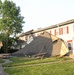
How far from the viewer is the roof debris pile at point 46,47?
28067mm

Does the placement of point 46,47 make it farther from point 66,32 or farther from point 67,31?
point 66,32

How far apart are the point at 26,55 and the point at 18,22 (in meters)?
26.5

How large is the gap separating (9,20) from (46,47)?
88.2 ft

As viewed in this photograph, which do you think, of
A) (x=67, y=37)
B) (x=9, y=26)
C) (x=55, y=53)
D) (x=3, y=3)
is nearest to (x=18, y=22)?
(x=9, y=26)

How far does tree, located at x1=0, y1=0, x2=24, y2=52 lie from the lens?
177ft

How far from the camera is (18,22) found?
183 feet

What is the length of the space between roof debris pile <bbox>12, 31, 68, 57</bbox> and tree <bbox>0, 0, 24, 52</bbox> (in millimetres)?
23769

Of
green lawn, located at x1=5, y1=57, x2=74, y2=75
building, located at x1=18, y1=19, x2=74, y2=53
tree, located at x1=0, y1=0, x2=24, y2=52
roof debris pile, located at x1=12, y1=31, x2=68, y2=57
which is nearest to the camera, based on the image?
green lawn, located at x1=5, y1=57, x2=74, y2=75

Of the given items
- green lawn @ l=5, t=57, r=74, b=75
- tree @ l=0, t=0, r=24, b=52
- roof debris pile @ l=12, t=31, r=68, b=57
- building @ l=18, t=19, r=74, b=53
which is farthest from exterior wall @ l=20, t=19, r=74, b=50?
tree @ l=0, t=0, r=24, b=52

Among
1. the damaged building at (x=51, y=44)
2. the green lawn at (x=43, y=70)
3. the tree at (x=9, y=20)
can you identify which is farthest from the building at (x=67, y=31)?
the tree at (x=9, y=20)

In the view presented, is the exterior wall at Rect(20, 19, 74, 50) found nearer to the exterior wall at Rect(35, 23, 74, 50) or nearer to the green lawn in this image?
the exterior wall at Rect(35, 23, 74, 50)

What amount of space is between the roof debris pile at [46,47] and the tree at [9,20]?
23769mm

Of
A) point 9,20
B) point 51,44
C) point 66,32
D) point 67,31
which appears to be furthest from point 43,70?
point 9,20

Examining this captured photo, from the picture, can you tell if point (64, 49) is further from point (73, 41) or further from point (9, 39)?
point (9, 39)
